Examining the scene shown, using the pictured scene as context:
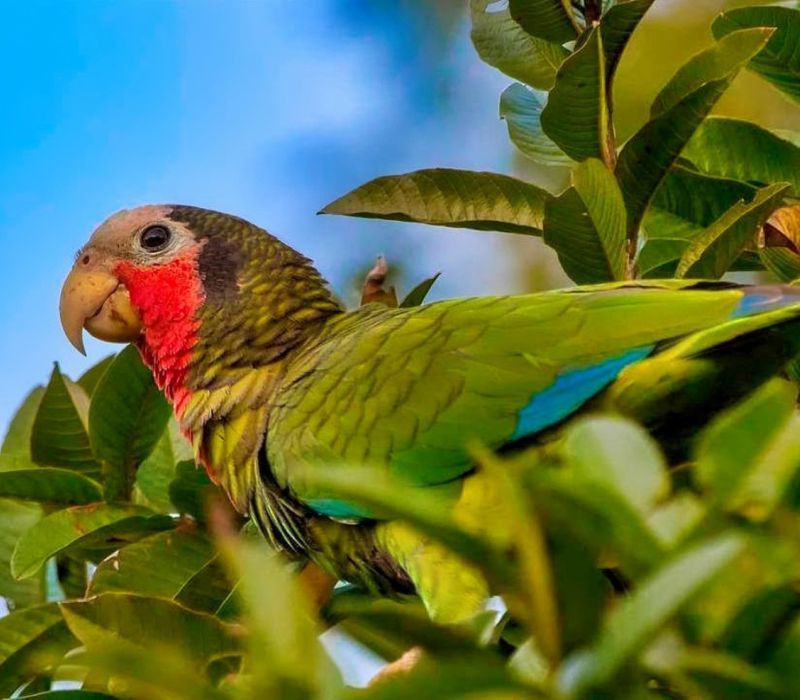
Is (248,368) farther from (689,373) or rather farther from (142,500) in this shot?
(689,373)

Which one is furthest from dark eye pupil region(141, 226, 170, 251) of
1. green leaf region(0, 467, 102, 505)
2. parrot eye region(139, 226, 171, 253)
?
green leaf region(0, 467, 102, 505)

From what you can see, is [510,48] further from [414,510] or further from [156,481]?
[414,510]

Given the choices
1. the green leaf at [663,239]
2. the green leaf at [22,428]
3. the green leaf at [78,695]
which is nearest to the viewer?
the green leaf at [78,695]

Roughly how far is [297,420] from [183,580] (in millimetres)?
189

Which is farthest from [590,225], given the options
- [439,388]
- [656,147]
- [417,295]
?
[417,295]

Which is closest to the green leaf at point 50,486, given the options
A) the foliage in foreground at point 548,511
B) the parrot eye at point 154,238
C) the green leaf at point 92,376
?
the foliage in foreground at point 548,511

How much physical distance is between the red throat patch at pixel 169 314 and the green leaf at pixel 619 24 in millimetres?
579

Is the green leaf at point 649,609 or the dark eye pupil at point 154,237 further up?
the dark eye pupil at point 154,237

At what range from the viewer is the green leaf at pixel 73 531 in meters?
1.09

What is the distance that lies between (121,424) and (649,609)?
38.7 inches

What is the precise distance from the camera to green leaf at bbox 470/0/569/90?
1.19 m

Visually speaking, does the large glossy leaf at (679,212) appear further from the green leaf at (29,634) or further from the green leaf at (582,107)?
the green leaf at (29,634)

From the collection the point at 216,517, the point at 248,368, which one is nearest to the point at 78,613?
the point at 216,517

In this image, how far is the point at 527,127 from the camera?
1.23m
